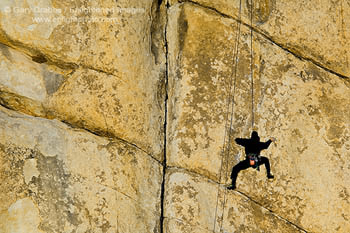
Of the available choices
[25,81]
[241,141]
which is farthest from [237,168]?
[25,81]

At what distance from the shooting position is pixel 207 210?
12.4 meters

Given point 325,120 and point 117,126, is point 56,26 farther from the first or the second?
point 325,120

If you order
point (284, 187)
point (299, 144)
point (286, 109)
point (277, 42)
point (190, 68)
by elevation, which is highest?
point (277, 42)

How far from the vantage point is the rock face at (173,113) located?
37.5 ft

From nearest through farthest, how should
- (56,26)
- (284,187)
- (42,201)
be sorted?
(42,201) → (56,26) → (284,187)

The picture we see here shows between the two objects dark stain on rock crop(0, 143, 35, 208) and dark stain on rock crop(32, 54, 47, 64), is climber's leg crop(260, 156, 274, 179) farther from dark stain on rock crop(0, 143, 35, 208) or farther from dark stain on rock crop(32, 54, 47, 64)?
dark stain on rock crop(32, 54, 47, 64)

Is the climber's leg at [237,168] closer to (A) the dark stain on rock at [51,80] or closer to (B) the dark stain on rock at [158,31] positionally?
(B) the dark stain on rock at [158,31]

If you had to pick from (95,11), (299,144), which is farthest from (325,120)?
(95,11)

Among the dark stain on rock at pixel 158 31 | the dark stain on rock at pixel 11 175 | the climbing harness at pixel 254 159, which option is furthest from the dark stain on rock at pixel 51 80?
the climbing harness at pixel 254 159

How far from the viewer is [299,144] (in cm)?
1299

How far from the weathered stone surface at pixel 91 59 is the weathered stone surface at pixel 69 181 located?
0.52 meters

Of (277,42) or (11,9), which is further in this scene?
(277,42)

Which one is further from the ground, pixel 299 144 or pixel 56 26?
pixel 56 26

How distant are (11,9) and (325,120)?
32.5 feet
